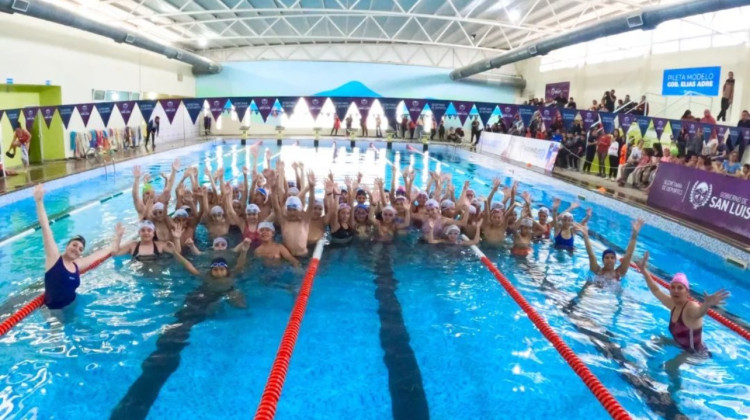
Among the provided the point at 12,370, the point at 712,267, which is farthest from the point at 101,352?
the point at 712,267

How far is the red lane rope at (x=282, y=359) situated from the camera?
2846 mm

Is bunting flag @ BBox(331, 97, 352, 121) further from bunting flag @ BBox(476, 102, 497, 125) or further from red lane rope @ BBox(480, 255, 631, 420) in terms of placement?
red lane rope @ BBox(480, 255, 631, 420)

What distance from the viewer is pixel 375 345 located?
438cm

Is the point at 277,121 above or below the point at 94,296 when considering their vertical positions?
above

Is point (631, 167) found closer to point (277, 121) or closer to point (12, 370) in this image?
point (12, 370)

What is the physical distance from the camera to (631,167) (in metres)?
12.3

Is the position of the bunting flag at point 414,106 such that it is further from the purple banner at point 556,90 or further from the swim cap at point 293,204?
the purple banner at point 556,90

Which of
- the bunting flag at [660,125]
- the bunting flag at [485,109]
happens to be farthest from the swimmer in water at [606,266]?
the bunting flag at [485,109]

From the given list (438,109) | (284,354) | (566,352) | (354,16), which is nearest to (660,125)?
(438,109)

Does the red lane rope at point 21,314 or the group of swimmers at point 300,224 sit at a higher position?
the group of swimmers at point 300,224

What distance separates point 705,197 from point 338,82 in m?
22.3

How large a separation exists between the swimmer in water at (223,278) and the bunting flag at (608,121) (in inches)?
454

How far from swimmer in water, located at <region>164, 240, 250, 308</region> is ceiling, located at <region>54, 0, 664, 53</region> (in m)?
10.8

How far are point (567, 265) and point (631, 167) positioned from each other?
277 inches
